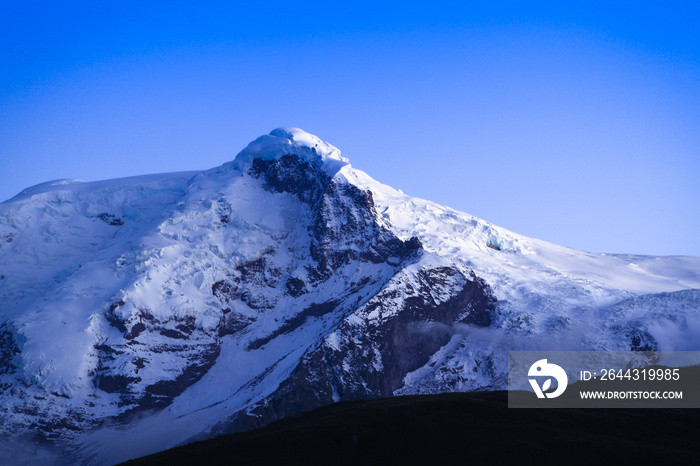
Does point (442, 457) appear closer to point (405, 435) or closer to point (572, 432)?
point (405, 435)

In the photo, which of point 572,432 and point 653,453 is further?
point 572,432

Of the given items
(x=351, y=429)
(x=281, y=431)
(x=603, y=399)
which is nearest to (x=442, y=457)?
(x=351, y=429)

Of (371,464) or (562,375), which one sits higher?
(562,375)

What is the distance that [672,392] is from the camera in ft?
504

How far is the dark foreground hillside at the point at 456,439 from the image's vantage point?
308 feet

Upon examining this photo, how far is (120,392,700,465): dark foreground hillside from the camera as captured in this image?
308 ft

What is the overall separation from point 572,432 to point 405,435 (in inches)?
907

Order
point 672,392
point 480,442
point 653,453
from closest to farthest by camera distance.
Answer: point 653,453, point 480,442, point 672,392

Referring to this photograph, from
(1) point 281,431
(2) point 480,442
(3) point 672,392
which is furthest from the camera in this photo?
(3) point 672,392

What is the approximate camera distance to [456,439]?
331 feet
